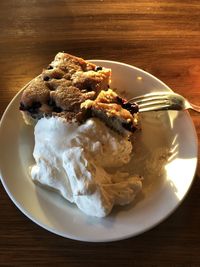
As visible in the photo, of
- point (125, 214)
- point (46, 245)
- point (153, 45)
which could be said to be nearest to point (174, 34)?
point (153, 45)

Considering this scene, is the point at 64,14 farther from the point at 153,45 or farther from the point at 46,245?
the point at 46,245

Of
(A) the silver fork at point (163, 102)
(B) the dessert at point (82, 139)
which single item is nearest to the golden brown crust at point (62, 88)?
(B) the dessert at point (82, 139)

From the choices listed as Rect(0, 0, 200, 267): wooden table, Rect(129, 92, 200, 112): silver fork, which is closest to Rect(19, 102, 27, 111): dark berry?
Rect(0, 0, 200, 267): wooden table

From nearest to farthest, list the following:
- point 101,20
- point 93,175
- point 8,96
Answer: point 93,175 → point 8,96 → point 101,20

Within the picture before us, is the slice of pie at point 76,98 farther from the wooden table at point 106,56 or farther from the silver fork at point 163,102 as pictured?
the wooden table at point 106,56

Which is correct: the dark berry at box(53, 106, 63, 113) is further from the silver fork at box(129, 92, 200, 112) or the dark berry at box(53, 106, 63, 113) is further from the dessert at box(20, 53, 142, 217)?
the silver fork at box(129, 92, 200, 112)
